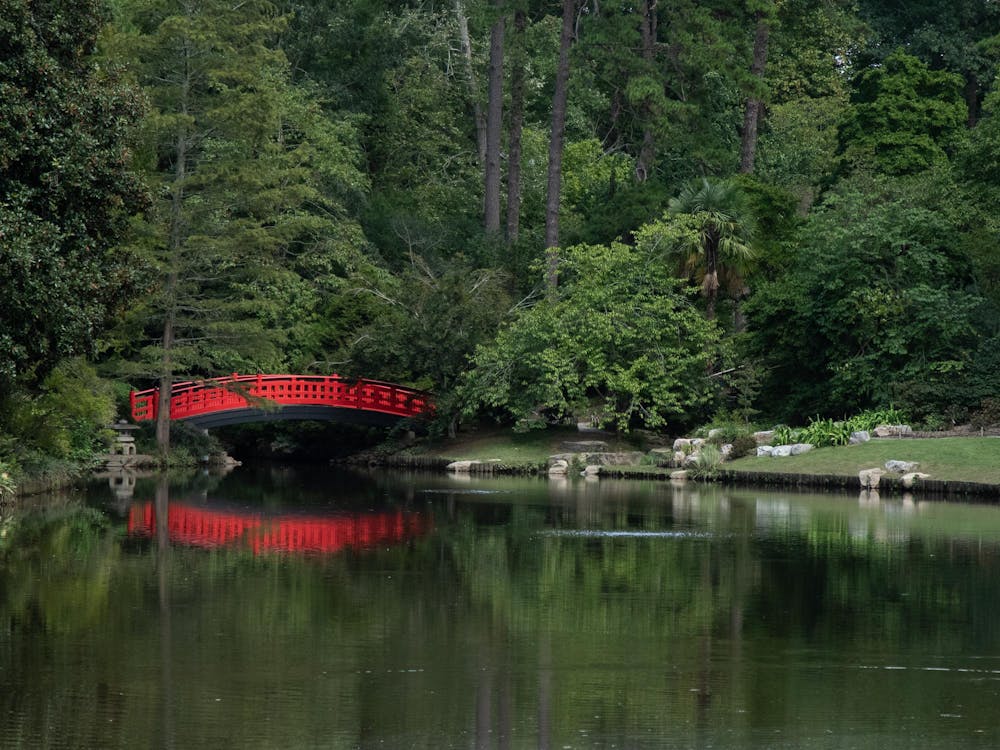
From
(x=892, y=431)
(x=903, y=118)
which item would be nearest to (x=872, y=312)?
(x=892, y=431)

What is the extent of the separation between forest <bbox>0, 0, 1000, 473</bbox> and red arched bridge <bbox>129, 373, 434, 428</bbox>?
0.70m

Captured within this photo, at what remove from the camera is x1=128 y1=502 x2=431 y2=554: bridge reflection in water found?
76.3 feet

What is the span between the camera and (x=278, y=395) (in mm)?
46750

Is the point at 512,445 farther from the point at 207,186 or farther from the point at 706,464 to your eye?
the point at 207,186

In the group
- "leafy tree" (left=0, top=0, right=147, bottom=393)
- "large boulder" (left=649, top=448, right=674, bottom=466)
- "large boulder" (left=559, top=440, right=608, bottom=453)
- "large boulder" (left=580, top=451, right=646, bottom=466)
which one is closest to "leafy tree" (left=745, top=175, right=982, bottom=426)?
"large boulder" (left=649, top=448, right=674, bottom=466)

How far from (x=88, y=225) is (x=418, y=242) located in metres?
28.3

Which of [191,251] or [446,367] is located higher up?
[191,251]

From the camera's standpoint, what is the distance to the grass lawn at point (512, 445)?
43.6 meters

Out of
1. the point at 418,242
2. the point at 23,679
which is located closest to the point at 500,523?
the point at 23,679

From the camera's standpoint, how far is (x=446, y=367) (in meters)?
46.2

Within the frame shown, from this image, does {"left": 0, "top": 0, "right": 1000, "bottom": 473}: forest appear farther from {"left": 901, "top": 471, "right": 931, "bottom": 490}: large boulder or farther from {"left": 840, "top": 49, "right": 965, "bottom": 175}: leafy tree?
{"left": 901, "top": 471, "right": 931, "bottom": 490}: large boulder

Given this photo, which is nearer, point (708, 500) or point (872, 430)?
point (708, 500)

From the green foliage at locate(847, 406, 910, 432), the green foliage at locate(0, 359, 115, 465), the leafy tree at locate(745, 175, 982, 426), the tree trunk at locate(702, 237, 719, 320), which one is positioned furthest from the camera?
the tree trunk at locate(702, 237, 719, 320)

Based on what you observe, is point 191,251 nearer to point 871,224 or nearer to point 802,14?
point 871,224
